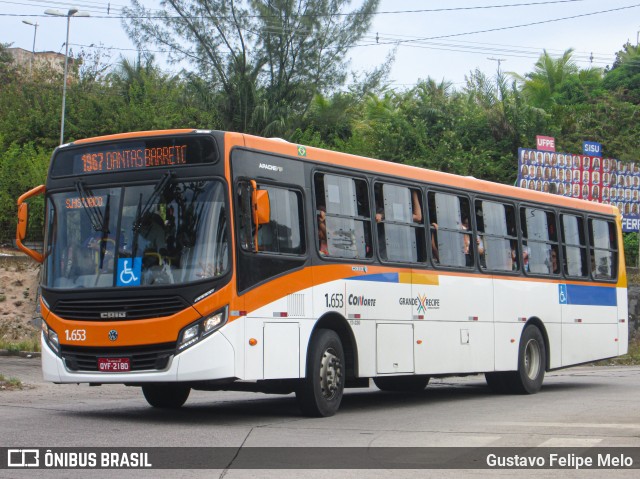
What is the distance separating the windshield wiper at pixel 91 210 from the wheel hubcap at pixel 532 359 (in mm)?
8566

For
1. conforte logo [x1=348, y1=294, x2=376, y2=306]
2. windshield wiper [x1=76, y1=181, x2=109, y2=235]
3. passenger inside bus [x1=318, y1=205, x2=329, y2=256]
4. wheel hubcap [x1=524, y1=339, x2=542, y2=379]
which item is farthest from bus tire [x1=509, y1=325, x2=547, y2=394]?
windshield wiper [x1=76, y1=181, x2=109, y2=235]

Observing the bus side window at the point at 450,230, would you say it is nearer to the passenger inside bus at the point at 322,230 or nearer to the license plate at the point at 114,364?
the passenger inside bus at the point at 322,230

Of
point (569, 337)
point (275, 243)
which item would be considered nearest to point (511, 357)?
point (569, 337)

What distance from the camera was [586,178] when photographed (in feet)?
120

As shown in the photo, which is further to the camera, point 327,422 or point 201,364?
point 327,422

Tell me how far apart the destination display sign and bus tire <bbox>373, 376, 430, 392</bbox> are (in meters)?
6.81

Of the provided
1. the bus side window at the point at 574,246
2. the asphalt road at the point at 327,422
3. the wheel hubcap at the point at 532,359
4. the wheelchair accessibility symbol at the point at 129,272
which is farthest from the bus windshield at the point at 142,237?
the bus side window at the point at 574,246

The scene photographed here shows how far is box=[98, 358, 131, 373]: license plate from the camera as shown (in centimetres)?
1184

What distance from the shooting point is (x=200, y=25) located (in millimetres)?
46312

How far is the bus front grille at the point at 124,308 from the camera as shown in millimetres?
11719

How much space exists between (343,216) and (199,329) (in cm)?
300

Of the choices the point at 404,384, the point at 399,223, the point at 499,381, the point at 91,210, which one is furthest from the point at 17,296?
the point at 91,210

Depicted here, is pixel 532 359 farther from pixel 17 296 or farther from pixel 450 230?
pixel 17 296

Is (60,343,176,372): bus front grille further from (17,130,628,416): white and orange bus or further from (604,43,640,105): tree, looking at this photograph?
(604,43,640,105): tree
